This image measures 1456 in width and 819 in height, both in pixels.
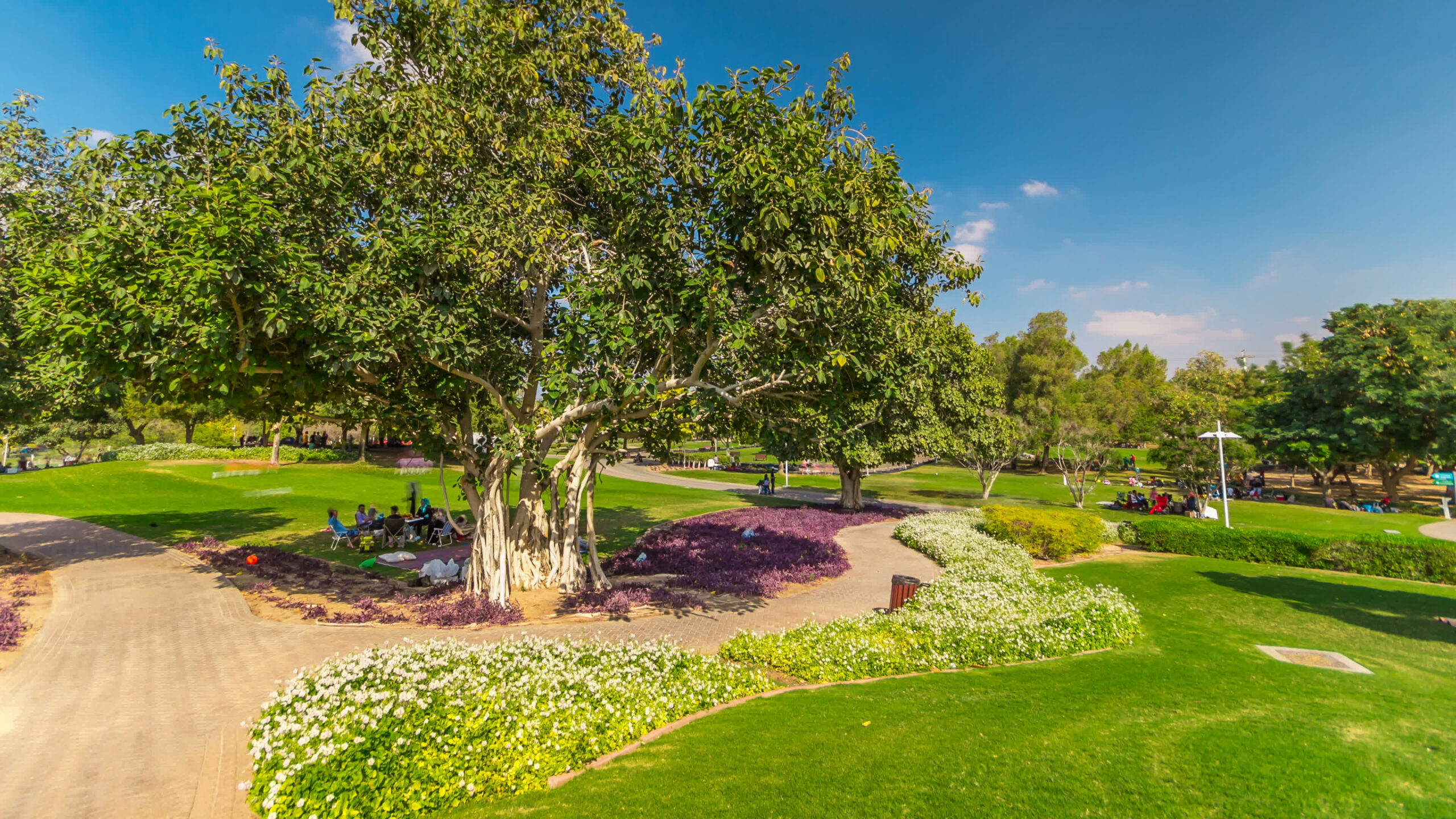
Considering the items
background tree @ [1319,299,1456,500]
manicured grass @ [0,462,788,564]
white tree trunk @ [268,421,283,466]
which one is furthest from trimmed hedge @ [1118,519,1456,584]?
white tree trunk @ [268,421,283,466]

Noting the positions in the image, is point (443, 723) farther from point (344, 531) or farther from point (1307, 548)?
point (1307, 548)

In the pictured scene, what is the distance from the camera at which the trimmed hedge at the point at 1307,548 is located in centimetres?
1769

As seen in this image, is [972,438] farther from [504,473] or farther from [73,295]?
[73,295]

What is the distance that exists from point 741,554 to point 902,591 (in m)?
6.49

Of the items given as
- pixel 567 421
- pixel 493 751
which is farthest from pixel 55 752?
pixel 567 421

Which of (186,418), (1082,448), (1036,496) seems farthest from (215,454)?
(1082,448)

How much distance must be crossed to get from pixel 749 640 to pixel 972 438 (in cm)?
2429

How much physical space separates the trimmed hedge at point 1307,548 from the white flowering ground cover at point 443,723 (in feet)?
71.6

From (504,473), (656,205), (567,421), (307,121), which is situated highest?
(307,121)

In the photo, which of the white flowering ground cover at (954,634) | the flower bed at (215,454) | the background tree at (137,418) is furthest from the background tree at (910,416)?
the background tree at (137,418)

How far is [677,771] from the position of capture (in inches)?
223

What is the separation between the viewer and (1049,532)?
20750 mm

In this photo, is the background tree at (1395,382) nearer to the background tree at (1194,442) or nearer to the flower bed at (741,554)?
the background tree at (1194,442)

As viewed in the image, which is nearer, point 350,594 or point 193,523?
point 350,594
